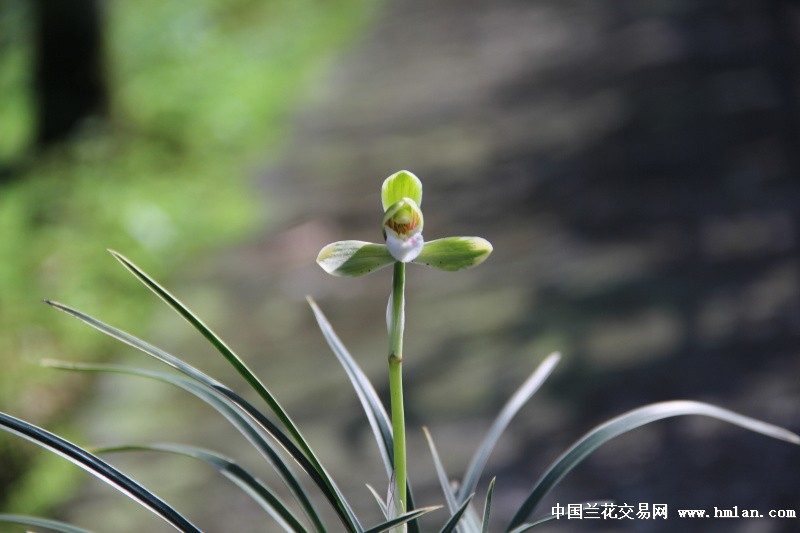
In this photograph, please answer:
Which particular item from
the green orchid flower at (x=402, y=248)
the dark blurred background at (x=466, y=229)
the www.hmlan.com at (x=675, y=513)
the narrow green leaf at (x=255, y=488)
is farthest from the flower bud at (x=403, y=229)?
the dark blurred background at (x=466, y=229)

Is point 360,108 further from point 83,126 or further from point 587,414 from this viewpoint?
point 587,414

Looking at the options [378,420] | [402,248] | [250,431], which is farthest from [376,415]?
A: [402,248]

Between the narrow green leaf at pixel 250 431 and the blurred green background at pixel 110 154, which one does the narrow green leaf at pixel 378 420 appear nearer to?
the narrow green leaf at pixel 250 431

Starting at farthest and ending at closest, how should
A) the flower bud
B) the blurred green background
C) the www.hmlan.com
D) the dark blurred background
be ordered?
1. the blurred green background
2. the dark blurred background
3. the www.hmlan.com
4. the flower bud

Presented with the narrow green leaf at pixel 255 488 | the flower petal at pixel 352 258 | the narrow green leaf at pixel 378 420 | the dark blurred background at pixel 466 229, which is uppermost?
the dark blurred background at pixel 466 229

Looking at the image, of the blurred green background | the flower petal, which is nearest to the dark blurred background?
the blurred green background

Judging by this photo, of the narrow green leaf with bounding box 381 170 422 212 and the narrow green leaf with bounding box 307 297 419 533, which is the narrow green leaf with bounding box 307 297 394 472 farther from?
the narrow green leaf with bounding box 381 170 422 212

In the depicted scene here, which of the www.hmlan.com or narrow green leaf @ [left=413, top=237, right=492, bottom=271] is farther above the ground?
narrow green leaf @ [left=413, top=237, right=492, bottom=271]
